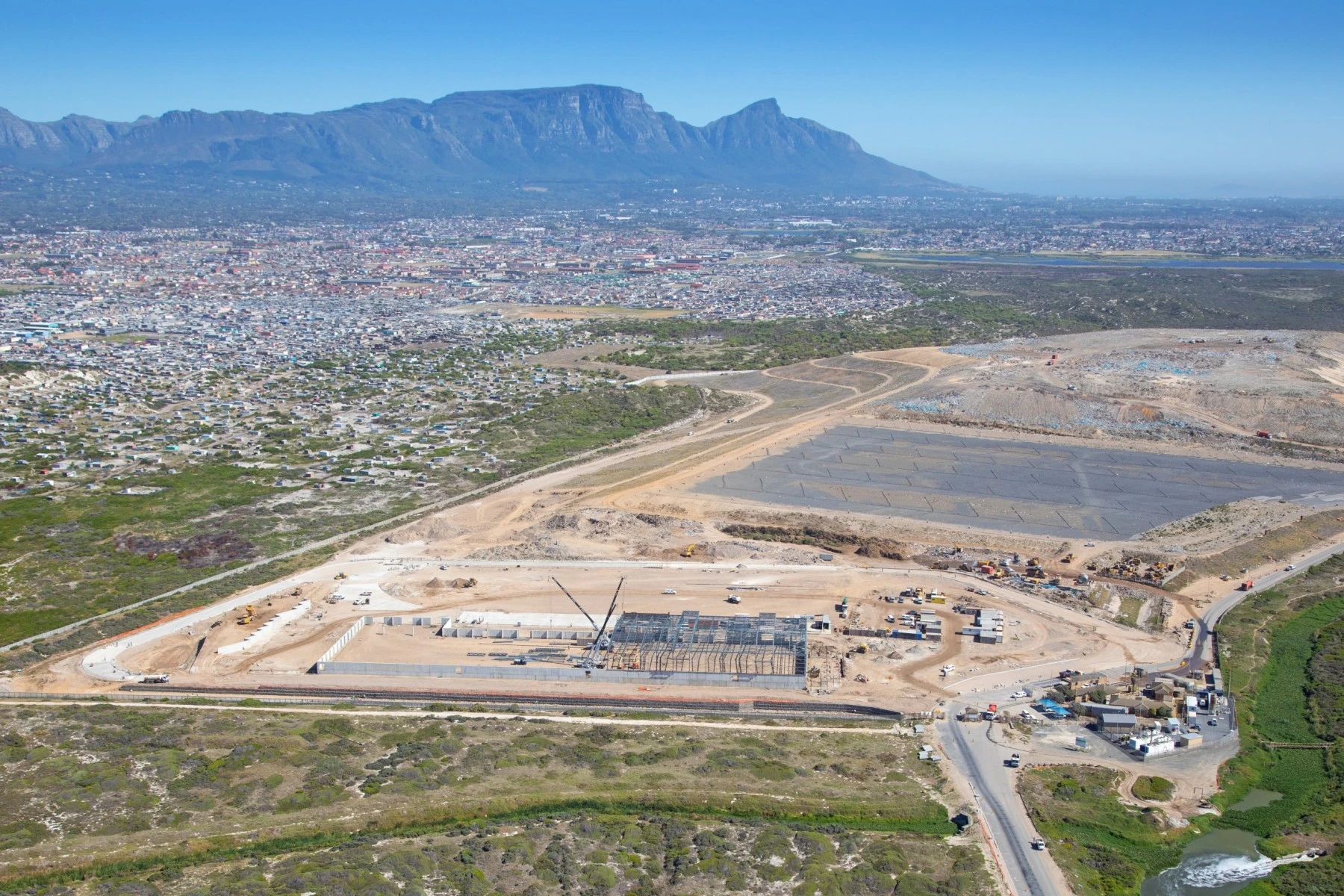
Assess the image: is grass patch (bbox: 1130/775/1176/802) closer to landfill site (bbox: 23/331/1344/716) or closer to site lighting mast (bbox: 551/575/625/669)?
landfill site (bbox: 23/331/1344/716)

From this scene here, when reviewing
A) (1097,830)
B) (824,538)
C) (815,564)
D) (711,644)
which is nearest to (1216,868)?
(1097,830)

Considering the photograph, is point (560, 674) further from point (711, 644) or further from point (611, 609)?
point (711, 644)

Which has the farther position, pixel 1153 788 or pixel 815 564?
pixel 815 564

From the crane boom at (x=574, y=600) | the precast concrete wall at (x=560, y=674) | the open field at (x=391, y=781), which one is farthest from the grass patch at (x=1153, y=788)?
the crane boom at (x=574, y=600)

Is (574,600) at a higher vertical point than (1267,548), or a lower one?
lower

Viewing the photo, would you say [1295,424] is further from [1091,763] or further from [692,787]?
[692,787]

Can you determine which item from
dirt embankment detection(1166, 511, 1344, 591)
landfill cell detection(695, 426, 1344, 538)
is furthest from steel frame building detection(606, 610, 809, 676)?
dirt embankment detection(1166, 511, 1344, 591)

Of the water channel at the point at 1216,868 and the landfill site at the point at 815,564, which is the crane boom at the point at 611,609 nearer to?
the landfill site at the point at 815,564
